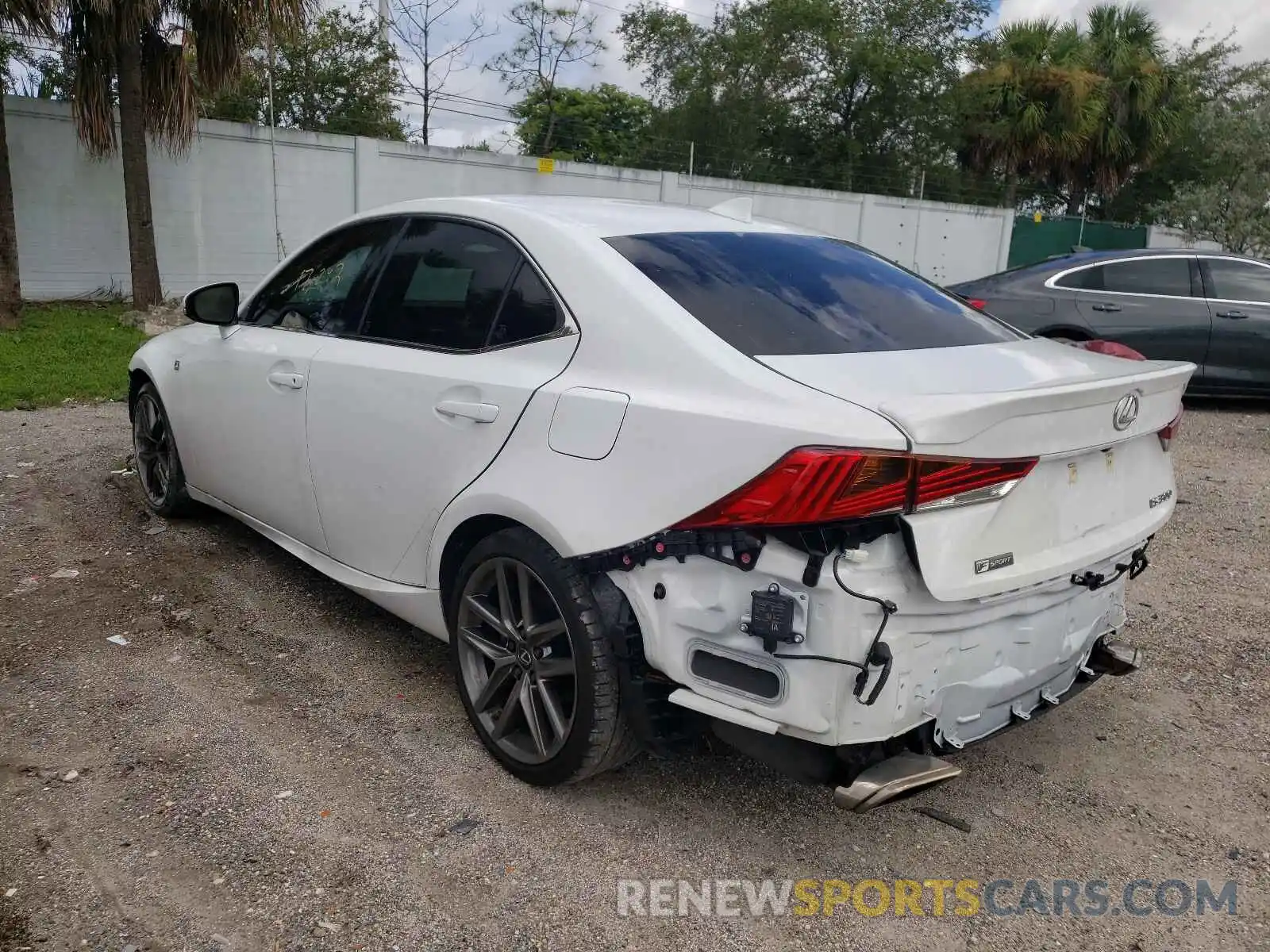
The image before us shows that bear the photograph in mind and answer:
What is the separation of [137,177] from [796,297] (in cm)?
1050

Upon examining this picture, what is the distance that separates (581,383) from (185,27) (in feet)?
33.7

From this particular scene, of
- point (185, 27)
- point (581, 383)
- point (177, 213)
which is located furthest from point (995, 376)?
point (177, 213)

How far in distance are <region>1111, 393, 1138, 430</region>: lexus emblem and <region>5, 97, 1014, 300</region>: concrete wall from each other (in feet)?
22.4

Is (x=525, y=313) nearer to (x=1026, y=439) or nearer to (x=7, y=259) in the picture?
(x=1026, y=439)

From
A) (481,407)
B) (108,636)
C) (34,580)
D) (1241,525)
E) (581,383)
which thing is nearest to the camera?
(581,383)

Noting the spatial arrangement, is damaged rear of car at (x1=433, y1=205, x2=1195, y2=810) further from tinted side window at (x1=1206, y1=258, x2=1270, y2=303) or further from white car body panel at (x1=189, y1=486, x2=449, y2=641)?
tinted side window at (x1=1206, y1=258, x2=1270, y2=303)

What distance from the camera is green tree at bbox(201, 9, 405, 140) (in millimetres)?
20484

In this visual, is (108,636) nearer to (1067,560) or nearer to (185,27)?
(1067,560)

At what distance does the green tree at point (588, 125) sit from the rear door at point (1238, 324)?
13.7 meters

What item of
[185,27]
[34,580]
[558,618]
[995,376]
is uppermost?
[185,27]

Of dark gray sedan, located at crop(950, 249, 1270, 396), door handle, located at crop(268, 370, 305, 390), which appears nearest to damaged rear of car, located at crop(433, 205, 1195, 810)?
door handle, located at crop(268, 370, 305, 390)

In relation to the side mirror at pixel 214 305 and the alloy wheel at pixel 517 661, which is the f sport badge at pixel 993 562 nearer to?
the alloy wheel at pixel 517 661

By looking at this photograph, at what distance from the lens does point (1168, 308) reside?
848cm

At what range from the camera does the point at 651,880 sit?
98.4 inches
